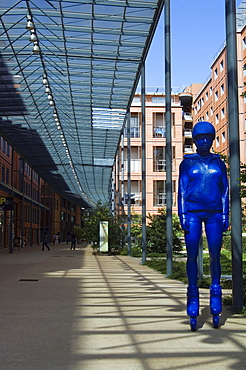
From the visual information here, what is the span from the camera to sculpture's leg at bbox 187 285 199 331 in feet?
20.7

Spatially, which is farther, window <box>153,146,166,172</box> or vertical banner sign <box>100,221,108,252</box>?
window <box>153,146,166,172</box>

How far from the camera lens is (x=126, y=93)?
92.8 ft

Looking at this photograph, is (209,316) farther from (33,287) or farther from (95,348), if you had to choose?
(33,287)

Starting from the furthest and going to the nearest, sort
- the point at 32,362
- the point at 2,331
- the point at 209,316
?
the point at 209,316 < the point at 2,331 < the point at 32,362

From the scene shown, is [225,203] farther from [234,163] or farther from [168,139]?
[168,139]

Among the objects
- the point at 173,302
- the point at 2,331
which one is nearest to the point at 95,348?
the point at 2,331

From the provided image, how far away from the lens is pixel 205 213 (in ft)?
21.4

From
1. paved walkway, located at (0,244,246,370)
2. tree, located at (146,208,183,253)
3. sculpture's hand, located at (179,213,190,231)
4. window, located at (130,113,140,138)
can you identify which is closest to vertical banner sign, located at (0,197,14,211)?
tree, located at (146,208,183,253)

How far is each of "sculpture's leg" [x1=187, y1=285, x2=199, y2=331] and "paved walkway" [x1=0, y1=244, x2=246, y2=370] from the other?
5.4 inches

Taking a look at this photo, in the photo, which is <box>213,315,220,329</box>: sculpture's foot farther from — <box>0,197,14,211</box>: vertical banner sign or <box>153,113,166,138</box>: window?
<box>153,113,166,138</box>: window

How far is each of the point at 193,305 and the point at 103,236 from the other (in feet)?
84.3

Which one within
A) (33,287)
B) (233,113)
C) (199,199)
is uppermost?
(233,113)

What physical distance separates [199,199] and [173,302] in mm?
3351

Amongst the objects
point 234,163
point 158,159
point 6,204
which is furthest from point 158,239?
point 158,159
